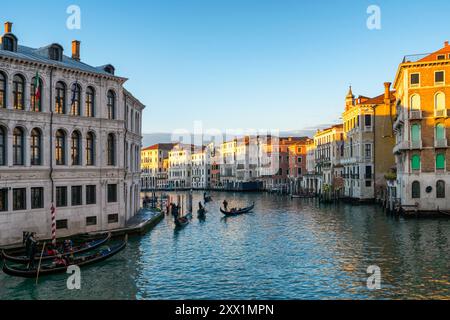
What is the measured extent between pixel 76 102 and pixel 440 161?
28199mm

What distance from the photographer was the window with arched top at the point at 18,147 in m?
21.0

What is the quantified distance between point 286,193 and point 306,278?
6766cm

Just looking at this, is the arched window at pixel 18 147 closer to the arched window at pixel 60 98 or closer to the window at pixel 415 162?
the arched window at pixel 60 98

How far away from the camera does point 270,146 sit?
9938cm

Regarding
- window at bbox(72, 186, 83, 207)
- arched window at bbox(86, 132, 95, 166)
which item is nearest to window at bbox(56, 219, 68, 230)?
window at bbox(72, 186, 83, 207)

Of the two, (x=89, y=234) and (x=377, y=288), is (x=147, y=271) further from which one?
(x=377, y=288)

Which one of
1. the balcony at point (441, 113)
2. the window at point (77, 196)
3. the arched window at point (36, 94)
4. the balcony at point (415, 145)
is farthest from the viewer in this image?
the balcony at point (415, 145)

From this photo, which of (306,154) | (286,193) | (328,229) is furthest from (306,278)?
(306,154)

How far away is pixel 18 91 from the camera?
2114 cm

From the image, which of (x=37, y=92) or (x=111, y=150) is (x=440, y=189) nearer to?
(x=111, y=150)

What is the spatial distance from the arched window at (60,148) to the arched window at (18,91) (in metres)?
2.41

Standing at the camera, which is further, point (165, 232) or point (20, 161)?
point (165, 232)

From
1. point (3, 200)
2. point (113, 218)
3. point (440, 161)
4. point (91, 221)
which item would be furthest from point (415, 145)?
point (3, 200)

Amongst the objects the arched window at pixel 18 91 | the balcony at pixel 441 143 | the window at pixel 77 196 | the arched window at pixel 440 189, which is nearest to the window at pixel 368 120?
the balcony at pixel 441 143
